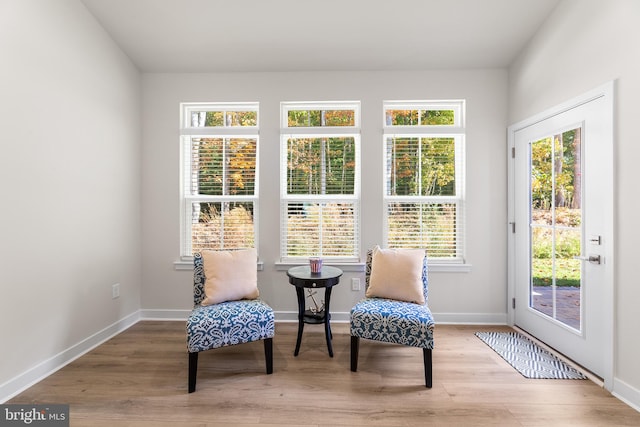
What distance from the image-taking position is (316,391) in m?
2.05

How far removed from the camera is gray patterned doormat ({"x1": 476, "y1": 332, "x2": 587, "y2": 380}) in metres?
2.25

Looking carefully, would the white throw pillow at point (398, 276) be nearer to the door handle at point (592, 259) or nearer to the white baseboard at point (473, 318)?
the white baseboard at point (473, 318)

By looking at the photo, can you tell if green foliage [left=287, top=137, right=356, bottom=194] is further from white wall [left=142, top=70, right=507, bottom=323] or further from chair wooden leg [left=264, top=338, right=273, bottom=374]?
chair wooden leg [left=264, top=338, right=273, bottom=374]

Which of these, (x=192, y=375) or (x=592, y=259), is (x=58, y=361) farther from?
(x=592, y=259)

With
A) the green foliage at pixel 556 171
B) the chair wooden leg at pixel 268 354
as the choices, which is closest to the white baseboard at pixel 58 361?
the chair wooden leg at pixel 268 354

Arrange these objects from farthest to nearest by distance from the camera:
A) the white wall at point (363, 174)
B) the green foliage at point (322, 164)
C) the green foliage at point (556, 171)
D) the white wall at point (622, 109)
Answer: the green foliage at point (322, 164)
the white wall at point (363, 174)
the green foliage at point (556, 171)
the white wall at point (622, 109)

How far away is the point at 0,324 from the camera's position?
6.35 feet

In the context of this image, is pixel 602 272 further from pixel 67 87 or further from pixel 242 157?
pixel 67 87

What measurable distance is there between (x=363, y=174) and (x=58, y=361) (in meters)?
2.98

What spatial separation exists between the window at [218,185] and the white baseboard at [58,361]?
907 millimetres

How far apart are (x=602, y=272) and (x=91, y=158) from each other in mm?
4003

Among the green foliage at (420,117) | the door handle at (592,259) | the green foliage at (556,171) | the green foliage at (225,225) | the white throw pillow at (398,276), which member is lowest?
the white throw pillow at (398,276)

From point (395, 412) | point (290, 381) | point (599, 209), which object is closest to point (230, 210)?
point (290, 381)

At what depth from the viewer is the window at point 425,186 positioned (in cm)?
328
